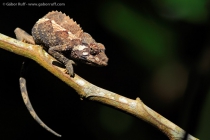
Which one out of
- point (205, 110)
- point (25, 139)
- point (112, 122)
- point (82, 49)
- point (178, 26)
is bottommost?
point (25, 139)

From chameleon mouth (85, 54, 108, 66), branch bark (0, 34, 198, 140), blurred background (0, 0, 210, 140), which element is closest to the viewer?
branch bark (0, 34, 198, 140)

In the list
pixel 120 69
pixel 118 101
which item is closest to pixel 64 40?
pixel 118 101

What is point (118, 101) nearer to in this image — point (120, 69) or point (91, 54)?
point (91, 54)

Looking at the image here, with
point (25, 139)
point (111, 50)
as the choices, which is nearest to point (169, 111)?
point (111, 50)

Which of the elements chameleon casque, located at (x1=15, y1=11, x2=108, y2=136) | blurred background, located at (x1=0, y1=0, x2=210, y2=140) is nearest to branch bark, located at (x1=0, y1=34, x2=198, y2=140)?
chameleon casque, located at (x1=15, y1=11, x2=108, y2=136)

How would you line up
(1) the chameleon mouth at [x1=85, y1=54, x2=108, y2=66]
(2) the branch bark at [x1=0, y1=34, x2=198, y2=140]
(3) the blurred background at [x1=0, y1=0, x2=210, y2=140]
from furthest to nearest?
1. (3) the blurred background at [x1=0, y1=0, x2=210, y2=140]
2. (1) the chameleon mouth at [x1=85, y1=54, x2=108, y2=66]
3. (2) the branch bark at [x1=0, y1=34, x2=198, y2=140]

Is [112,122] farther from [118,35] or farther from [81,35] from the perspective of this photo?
[81,35]

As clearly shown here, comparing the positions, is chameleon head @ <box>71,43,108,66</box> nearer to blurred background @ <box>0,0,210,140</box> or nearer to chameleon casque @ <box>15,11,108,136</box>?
chameleon casque @ <box>15,11,108,136</box>
